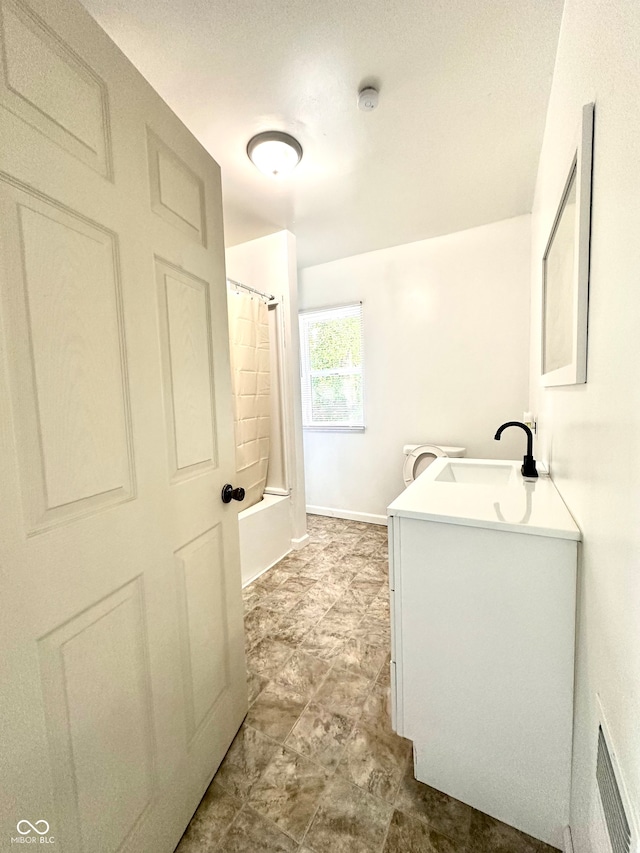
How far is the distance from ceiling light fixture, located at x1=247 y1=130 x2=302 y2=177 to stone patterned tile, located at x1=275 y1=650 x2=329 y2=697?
8.24 feet

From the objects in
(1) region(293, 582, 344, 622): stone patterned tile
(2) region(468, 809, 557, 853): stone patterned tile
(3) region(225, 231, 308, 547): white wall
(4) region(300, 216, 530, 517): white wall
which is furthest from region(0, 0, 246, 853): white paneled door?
(4) region(300, 216, 530, 517): white wall

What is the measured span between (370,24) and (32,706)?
2094 mm

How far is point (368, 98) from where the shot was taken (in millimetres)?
1421

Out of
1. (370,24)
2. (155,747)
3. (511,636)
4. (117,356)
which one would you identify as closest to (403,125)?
(370,24)

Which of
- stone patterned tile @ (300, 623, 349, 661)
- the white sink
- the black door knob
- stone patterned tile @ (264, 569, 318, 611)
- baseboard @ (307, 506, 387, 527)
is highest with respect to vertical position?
the black door knob

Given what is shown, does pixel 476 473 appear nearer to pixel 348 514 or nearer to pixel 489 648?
pixel 489 648

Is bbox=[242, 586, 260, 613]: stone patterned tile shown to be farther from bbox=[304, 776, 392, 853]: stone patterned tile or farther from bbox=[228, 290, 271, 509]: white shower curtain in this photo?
bbox=[304, 776, 392, 853]: stone patterned tile

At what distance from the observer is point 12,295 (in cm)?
57

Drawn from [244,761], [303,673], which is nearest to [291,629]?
[303,673]

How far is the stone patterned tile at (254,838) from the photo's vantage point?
3.05 feet

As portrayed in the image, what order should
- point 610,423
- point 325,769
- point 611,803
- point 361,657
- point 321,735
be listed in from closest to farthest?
point 611,803, point 610,423, point 325,769, point 321,735, point 361,657

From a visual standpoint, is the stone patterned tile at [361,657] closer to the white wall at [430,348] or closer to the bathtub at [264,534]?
the bathtub at [264,534]

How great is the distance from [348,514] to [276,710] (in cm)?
214

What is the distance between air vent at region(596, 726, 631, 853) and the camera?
0.48 meters
